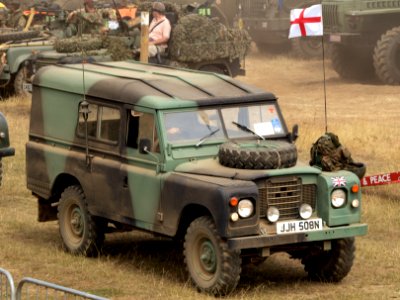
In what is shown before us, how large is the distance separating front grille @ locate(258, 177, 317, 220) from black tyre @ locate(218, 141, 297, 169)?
0.16 m

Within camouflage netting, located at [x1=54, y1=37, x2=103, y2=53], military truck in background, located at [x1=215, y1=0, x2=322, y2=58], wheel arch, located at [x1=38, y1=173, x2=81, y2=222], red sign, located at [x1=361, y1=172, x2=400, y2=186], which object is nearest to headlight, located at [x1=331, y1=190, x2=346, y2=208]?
wheel arch, located at [x1=38, y1=173, x2=81, y2=222]

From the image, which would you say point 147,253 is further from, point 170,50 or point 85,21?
point 85,21

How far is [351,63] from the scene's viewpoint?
32062mm

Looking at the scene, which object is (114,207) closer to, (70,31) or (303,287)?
(303,287)

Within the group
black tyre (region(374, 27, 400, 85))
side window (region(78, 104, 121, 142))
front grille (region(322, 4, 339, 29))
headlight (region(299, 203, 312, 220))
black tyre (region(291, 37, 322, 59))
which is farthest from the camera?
black tyre (region(291, 37, 322, 59))

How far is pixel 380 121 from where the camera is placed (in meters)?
23.2

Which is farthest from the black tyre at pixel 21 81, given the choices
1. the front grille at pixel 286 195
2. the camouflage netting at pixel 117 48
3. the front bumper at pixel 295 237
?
the front bumper at pixel 295 237

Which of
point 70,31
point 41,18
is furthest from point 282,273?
point 41,18

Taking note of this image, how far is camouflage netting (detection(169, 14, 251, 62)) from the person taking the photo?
81.0 ft

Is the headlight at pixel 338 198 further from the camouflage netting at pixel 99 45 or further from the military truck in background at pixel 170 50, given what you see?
the camouflage netting at pixel 99 45

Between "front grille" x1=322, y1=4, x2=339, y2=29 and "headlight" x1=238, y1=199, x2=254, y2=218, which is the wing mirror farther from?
"front grille" x1=322, y1=4, x2=339, y2=29

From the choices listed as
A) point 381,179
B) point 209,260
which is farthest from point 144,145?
point 381,179

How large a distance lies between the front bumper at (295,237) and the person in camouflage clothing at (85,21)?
15749 mm

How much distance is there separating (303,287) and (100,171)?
7.82 ft
